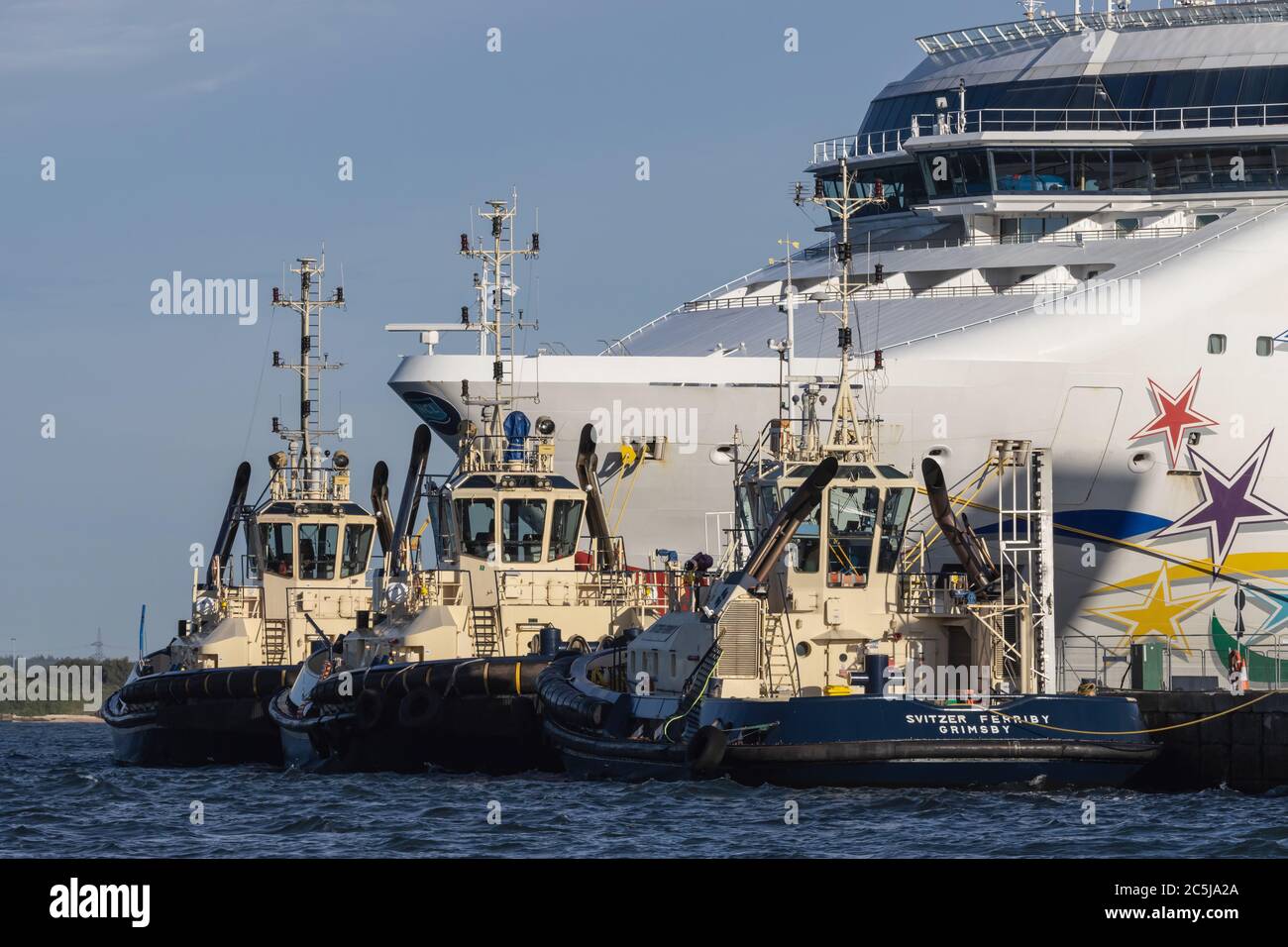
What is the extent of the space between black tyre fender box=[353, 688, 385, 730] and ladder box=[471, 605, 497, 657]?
95.6 inches

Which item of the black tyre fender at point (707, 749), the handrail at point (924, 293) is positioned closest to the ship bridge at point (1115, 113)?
the handrail at point (924, 293)

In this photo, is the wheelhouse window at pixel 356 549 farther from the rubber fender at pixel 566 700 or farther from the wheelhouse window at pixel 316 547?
the rubber fender at pixel 566 700

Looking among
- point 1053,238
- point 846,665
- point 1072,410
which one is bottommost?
point 846,665

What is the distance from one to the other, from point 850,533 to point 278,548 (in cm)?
1605

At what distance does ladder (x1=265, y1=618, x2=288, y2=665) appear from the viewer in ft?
139

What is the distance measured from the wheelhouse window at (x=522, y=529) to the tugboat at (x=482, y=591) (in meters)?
0.02

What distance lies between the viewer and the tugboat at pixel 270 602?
1591 inches

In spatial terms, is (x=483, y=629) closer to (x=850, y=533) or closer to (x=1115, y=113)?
(x=850, y=533)

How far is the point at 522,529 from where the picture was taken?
36.6 meters

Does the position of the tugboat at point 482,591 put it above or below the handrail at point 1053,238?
below

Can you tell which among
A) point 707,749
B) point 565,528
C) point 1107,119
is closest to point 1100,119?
point 1107,119

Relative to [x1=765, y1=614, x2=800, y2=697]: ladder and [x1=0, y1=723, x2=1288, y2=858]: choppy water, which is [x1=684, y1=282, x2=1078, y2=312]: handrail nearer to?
[x1=765, y1=614, x2=800, y2=697]: ladder

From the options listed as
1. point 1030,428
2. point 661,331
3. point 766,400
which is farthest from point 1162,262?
point 661,331
